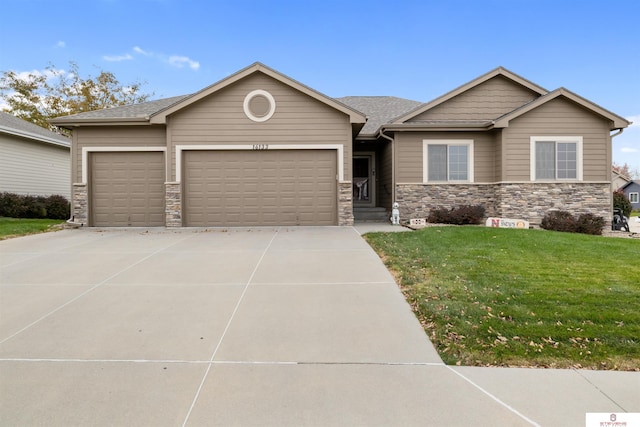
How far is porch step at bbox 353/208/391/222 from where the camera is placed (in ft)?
48.2

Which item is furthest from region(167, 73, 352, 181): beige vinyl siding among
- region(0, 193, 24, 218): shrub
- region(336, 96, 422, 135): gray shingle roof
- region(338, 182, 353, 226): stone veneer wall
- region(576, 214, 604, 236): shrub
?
region(0, 193, 24, 218): shrub

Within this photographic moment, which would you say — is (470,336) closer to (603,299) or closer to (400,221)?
(603,299)

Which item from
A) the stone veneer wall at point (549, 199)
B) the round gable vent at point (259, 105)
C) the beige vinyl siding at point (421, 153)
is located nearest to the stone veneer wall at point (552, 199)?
the stone veneer wall at point (549, 199)

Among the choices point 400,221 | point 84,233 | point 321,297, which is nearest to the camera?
point 321,297

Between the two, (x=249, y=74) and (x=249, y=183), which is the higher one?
(x=249, y=74)

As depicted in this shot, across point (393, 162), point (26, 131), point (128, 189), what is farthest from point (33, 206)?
point (393, 162)

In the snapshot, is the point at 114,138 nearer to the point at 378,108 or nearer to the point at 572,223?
the point at 378,108

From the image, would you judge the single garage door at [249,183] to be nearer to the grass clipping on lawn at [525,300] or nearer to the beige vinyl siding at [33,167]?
the grass clipping on lawn at [525,300]

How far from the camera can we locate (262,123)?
12.5 metres

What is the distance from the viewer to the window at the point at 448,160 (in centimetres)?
1372

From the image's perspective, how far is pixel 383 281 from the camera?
19.1 feet

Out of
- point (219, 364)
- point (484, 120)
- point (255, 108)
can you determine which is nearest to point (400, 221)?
point (484, 120)

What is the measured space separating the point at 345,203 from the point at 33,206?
15390mm

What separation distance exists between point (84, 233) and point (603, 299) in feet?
40.9
